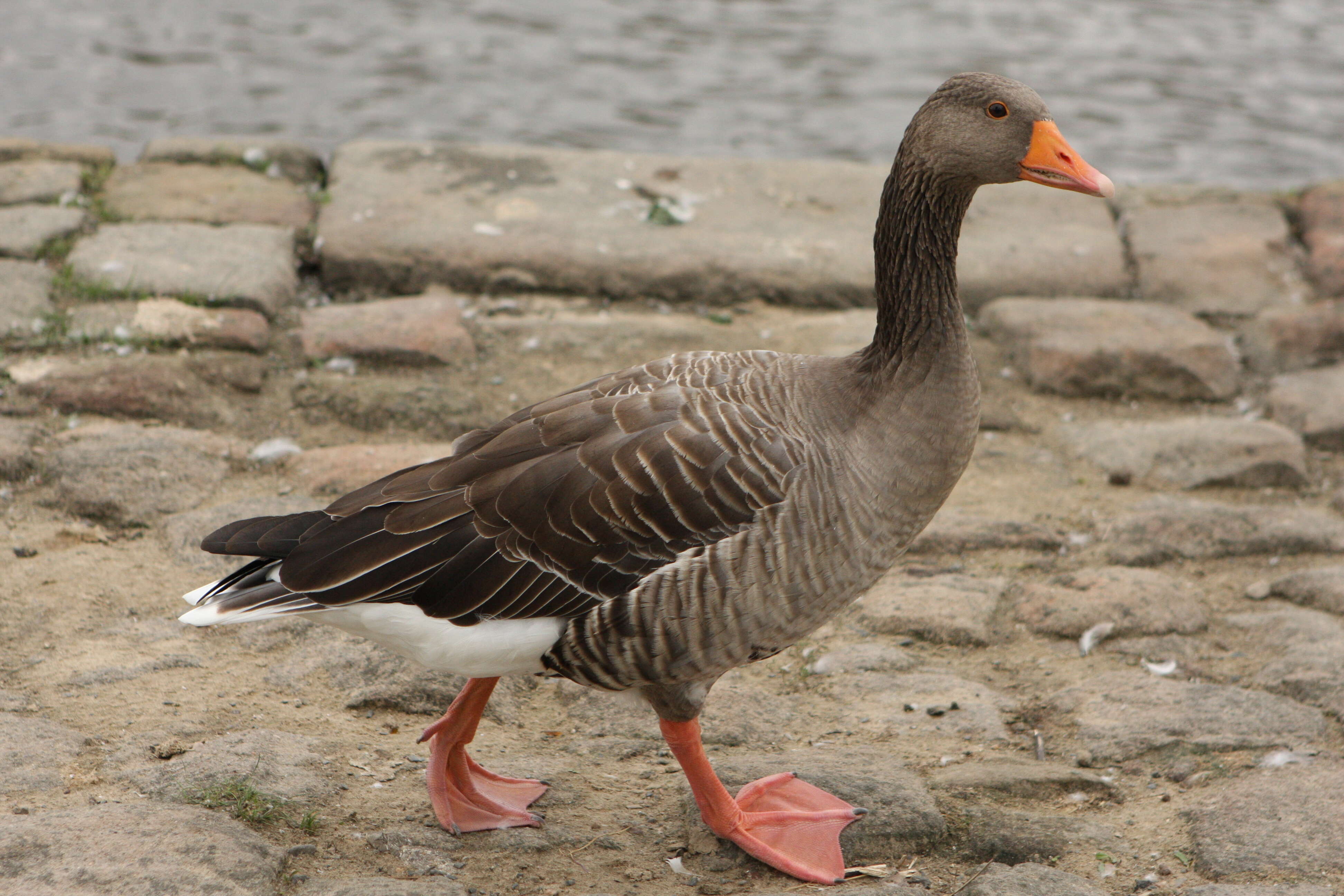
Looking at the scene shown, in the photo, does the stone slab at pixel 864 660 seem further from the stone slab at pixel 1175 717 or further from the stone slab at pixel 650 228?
the stone slab at pixel 650 228

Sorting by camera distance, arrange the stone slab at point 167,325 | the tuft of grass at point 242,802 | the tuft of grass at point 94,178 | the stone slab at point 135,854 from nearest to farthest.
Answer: the stone slab at point 135,854 < the tuft of grass at point 242,802 < the stone slab at point 167,325 < the tuft of grass at point 94,178

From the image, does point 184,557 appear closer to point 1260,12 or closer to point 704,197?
point 704,197

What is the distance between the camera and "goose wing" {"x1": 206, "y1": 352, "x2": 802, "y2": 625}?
11.9 feet

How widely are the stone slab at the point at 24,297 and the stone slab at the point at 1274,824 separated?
519 cm

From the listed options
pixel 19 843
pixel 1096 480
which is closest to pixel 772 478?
pixel 19 843

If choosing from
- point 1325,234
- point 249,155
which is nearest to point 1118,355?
point 1325,234

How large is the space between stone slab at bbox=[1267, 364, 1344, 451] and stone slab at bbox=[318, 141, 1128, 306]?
1.14 metres

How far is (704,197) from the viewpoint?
7.74 m

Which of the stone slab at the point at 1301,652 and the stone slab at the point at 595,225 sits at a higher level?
the stone slab at the point at 595,225

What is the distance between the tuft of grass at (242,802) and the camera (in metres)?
3.52

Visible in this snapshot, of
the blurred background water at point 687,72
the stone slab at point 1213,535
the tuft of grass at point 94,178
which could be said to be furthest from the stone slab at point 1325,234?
the tuft of grass at point 94,178

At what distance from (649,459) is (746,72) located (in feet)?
33.6

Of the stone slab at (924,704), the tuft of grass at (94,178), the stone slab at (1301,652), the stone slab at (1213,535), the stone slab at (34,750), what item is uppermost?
the tuft of grass at (94,178)

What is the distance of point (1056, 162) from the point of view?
12.6 feet
